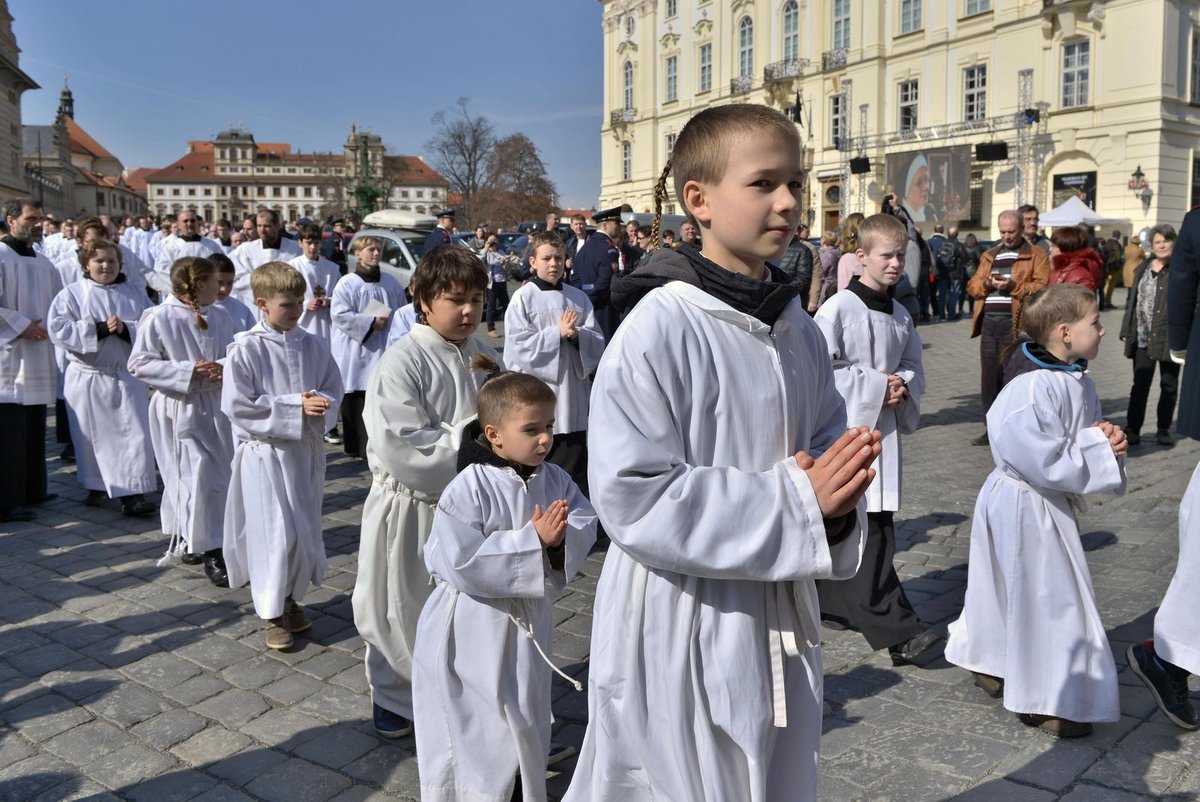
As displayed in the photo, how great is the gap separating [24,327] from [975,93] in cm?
3875

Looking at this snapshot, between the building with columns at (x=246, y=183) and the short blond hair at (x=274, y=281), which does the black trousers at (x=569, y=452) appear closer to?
the short blond hair at (x=274, y=281)

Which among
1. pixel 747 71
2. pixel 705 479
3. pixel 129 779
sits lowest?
pixel 129 779

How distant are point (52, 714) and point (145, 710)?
1.27 feet

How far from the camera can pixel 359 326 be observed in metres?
9.50

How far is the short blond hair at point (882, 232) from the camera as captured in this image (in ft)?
15.9

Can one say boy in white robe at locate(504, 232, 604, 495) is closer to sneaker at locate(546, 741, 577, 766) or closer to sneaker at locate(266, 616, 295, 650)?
sneaker at locate(266, 616, 295, 650)

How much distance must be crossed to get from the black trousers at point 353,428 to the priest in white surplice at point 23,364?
242 cm

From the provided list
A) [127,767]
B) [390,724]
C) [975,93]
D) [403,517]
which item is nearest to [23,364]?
[127,767]

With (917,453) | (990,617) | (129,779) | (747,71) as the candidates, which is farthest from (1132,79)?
(129,779)

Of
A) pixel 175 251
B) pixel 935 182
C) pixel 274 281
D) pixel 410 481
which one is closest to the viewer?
pixel 410 481

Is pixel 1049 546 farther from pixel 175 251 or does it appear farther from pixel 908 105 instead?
pixel 908 105

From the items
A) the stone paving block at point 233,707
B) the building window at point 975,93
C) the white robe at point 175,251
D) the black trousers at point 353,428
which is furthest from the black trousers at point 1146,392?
the building window at point 975,93

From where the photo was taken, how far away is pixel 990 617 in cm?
409

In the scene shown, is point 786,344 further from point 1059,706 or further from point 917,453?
point 917,453
